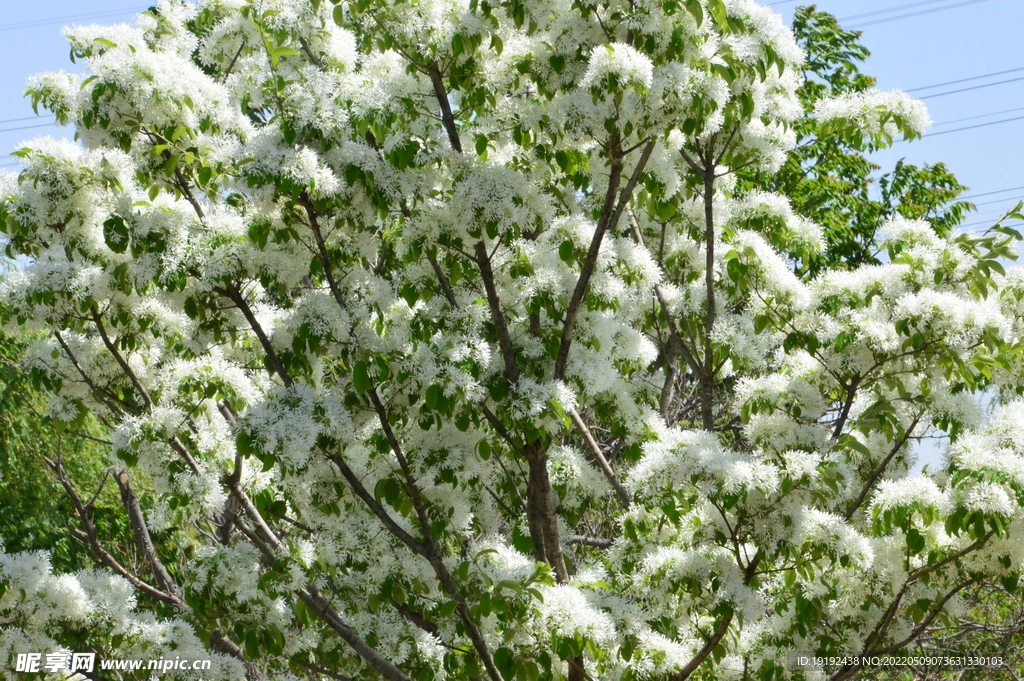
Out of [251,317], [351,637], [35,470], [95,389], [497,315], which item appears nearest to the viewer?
[251,317]

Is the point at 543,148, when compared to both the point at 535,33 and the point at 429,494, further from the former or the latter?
the point at 429,494

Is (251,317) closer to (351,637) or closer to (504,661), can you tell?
(351,637)

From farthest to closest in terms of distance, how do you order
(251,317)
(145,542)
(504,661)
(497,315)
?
1. (145,542)
2. (497,315)
3. (251,317)
4. (504,661)

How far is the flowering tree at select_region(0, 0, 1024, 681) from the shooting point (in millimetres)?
4301

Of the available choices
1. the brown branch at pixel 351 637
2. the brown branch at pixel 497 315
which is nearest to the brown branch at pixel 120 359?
the brown branch at pixel 351 637

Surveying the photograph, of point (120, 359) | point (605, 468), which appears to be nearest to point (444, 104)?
point (120, 359)

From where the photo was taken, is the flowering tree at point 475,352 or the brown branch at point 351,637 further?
the brown branch at point 351,637

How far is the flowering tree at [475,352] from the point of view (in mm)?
4301

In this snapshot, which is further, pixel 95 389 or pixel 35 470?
pixel 35 470

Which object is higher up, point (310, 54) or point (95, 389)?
point (310, 54)

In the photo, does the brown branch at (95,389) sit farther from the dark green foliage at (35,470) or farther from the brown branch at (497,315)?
the dark green foliage at (35,470)

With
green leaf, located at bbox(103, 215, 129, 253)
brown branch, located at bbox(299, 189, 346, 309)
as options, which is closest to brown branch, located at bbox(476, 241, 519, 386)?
brown branch, located at bbox(299, 189, 346, 309)

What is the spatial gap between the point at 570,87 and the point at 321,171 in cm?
134

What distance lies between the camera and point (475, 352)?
176 inches
